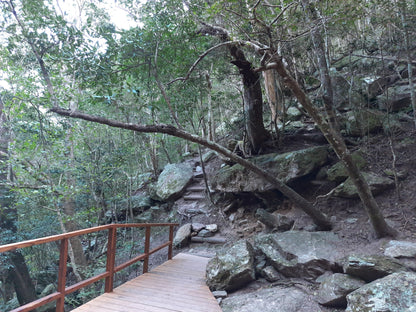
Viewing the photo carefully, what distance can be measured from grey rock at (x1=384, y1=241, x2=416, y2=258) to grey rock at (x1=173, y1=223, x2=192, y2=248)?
5.30m

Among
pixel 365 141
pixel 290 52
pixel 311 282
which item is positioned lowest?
pixel 311 282

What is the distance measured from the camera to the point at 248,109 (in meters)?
6.56

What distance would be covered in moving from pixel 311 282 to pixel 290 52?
562 centimetres

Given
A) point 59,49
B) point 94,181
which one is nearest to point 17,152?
point 94,181

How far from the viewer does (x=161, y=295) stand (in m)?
3.44

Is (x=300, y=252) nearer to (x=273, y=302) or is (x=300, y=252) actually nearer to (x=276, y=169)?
(x=273, y=302)

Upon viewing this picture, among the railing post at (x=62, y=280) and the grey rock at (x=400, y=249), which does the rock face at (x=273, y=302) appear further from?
the railing post at (x=62, y=280)

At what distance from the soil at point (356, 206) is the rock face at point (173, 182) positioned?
9.16 feet

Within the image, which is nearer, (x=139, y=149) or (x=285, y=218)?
(x=285, y=218)

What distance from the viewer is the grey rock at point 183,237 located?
289 inches

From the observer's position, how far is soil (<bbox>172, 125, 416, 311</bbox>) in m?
3.69

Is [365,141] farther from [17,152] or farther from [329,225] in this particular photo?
[17,152]

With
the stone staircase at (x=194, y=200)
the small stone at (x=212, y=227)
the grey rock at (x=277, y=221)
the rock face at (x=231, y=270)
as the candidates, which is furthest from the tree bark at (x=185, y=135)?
the stone staircase at (x=194, y=200)

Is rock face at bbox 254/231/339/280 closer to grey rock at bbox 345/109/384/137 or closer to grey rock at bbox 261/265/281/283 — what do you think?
grey rock at bbox 261/265/281/283
